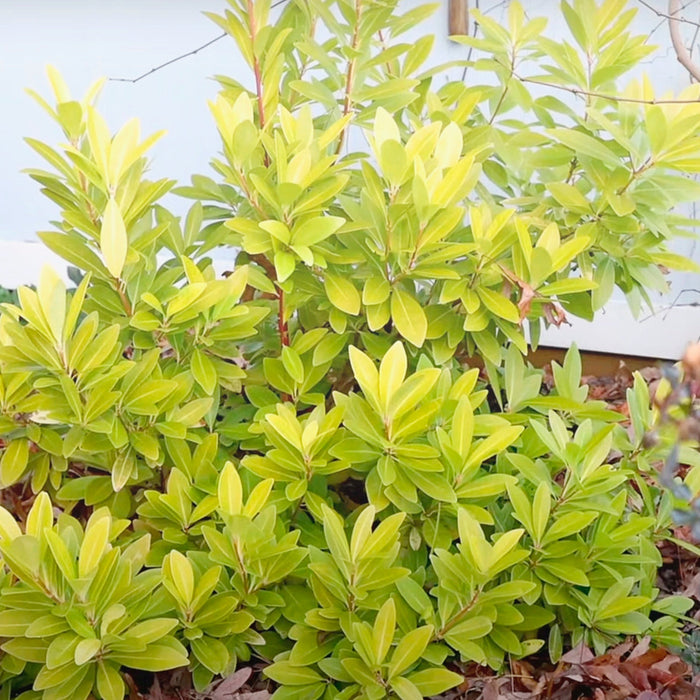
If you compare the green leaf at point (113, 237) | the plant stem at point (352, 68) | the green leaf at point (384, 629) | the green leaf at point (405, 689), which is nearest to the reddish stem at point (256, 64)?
the plant stem at point (352, 68)

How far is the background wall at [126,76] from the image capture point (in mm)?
3068

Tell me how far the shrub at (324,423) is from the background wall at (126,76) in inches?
57.7

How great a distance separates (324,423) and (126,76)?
110 inches

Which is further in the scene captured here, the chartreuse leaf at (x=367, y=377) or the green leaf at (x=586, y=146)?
the green leaf at (x=586, y=146)

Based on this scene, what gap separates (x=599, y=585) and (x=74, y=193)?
1152 millimetres

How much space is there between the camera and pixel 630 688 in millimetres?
1316

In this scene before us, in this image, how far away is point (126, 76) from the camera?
140 inches

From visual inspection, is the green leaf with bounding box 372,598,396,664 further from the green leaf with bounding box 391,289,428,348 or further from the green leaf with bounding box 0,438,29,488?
the green leaf with bounding box 0,438,29,488

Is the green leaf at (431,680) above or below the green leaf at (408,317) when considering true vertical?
below

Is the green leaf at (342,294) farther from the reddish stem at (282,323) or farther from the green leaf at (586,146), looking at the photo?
the green leaf at (586,146)

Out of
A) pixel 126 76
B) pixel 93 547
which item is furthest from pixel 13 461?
pixel 126 76

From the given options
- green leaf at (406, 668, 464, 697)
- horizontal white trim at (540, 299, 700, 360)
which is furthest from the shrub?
horizontal white trim at (540, 299, 700, 360)

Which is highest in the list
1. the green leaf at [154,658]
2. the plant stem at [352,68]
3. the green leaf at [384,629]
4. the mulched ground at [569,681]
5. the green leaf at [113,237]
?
the plant stem at [352,68]

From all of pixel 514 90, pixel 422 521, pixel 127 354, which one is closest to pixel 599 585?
pixel 422 521
